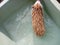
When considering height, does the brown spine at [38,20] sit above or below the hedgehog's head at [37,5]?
below

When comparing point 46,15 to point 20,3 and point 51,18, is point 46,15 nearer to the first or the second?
point 51,18

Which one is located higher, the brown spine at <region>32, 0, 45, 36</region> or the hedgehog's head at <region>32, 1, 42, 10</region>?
the hedgehog's head at <region>32, 1, 42, 10</region>

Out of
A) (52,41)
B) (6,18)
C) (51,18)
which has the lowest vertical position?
(52,41)

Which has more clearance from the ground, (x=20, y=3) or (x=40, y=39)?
(x=20, y=3)

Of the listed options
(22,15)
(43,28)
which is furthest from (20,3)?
(43,28)

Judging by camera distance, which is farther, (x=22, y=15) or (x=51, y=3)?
(x=22, y=15)

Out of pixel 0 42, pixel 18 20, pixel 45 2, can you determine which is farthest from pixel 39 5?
pixel 0 42
